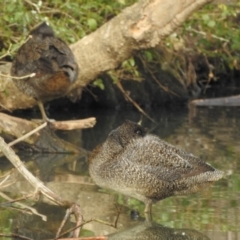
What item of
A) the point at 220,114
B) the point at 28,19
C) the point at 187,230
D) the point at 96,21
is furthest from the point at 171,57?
the point at 187,230

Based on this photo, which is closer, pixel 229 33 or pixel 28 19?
pixel 28 19

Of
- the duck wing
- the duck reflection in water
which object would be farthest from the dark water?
the duck wing

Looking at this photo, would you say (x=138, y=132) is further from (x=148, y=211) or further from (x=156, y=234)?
(x=156, y=234)

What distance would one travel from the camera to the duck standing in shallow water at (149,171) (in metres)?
6.63

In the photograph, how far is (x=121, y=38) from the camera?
9.32 meters

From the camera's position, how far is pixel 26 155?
927 cm

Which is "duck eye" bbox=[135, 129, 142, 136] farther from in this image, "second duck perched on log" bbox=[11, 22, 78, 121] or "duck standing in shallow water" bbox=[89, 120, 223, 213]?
"second duck perched on log" bbox=[11, 22, 78, 121]

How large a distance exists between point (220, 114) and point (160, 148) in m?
6.17

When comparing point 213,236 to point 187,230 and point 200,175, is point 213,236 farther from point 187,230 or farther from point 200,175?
point 200,175

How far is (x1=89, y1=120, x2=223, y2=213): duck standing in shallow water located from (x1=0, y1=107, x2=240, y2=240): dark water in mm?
184

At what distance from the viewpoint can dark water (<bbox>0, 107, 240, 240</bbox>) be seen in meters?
6.15

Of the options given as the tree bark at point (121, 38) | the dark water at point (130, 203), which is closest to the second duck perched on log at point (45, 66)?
the tree bark at point (121, 38)

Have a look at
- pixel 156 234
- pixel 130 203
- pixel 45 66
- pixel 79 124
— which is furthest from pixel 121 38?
pixel 156 234

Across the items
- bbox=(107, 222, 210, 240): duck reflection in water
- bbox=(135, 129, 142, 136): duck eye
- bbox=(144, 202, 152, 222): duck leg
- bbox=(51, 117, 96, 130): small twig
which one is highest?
bbox=(135, 129, 142, 136): duck eye
